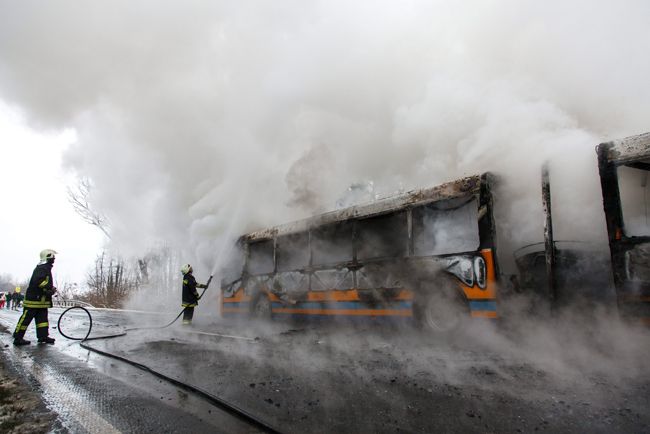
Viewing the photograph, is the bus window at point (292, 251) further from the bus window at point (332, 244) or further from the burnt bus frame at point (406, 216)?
the bus window at point (332, 244)

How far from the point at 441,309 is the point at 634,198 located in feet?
8.66

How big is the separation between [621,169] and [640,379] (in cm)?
226

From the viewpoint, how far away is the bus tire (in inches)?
201

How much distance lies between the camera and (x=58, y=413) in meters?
2.54

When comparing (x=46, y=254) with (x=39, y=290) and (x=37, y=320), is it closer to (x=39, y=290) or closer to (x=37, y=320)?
(x=39, y=290)

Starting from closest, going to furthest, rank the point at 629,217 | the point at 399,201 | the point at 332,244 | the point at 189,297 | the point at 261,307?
the point at 629,217, the point at 399,201, the point at 332,244, the point at 189,297, the point at 261,307

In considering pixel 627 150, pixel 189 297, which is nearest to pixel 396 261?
pixel 627 150

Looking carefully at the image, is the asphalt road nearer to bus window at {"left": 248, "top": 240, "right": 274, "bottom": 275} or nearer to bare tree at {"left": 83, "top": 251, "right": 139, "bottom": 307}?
bus window at {"left": 248, "top": 240, "right": 274, "bottom": 275}

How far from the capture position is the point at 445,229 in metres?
5.53

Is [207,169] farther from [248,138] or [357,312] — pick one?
[357,312]

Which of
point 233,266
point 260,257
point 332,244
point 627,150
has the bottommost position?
point 233,266

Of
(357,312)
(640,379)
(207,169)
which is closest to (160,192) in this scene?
(207,169)

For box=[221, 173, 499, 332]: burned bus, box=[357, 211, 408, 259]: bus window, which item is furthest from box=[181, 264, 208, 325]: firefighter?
box=[357, 211, 408, 259]: bus window

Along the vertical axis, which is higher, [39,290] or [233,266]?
[233,266]
